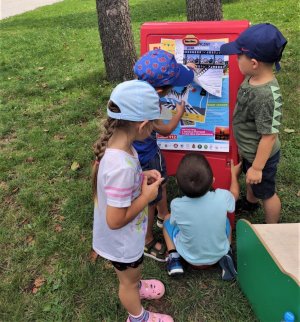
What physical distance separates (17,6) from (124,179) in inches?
621

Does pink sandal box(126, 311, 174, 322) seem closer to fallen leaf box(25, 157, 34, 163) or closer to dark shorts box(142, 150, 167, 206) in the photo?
dark shorts box(142, 150, 167, 206)

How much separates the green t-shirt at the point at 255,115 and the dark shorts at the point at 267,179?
60mm

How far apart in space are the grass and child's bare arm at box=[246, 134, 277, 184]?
705 mm

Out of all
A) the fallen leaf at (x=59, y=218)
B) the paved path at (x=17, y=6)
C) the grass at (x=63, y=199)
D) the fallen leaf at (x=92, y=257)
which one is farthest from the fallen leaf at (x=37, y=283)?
the paved path at (x=17, y=6)

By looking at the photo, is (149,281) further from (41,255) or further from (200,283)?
(41,255)

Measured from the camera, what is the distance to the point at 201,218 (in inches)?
88.9

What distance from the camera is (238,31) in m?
2.33

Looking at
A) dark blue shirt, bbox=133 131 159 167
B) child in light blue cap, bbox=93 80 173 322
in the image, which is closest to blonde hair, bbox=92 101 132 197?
child in light blue cap, bbox=93 80 173 322

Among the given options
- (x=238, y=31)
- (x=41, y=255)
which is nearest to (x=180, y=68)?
(x=238, y=31)

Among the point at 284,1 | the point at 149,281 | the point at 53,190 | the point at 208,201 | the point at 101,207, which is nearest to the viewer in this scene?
the point at 101,207

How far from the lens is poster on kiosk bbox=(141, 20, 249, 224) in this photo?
7.91 ft

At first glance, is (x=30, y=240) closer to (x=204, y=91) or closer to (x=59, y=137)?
(x=59, y=137)

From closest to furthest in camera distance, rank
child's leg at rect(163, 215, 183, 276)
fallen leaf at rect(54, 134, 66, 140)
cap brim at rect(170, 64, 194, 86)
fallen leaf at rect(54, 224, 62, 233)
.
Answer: cap brim at rect(170, 64, 194, 86), child's leg at rect(163, 215, 183, 276), fallen leaf at rect(54, 224, 62, 233), fallen leaf at rect(54, 134, 66, 140)

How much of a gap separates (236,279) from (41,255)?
1.40m
